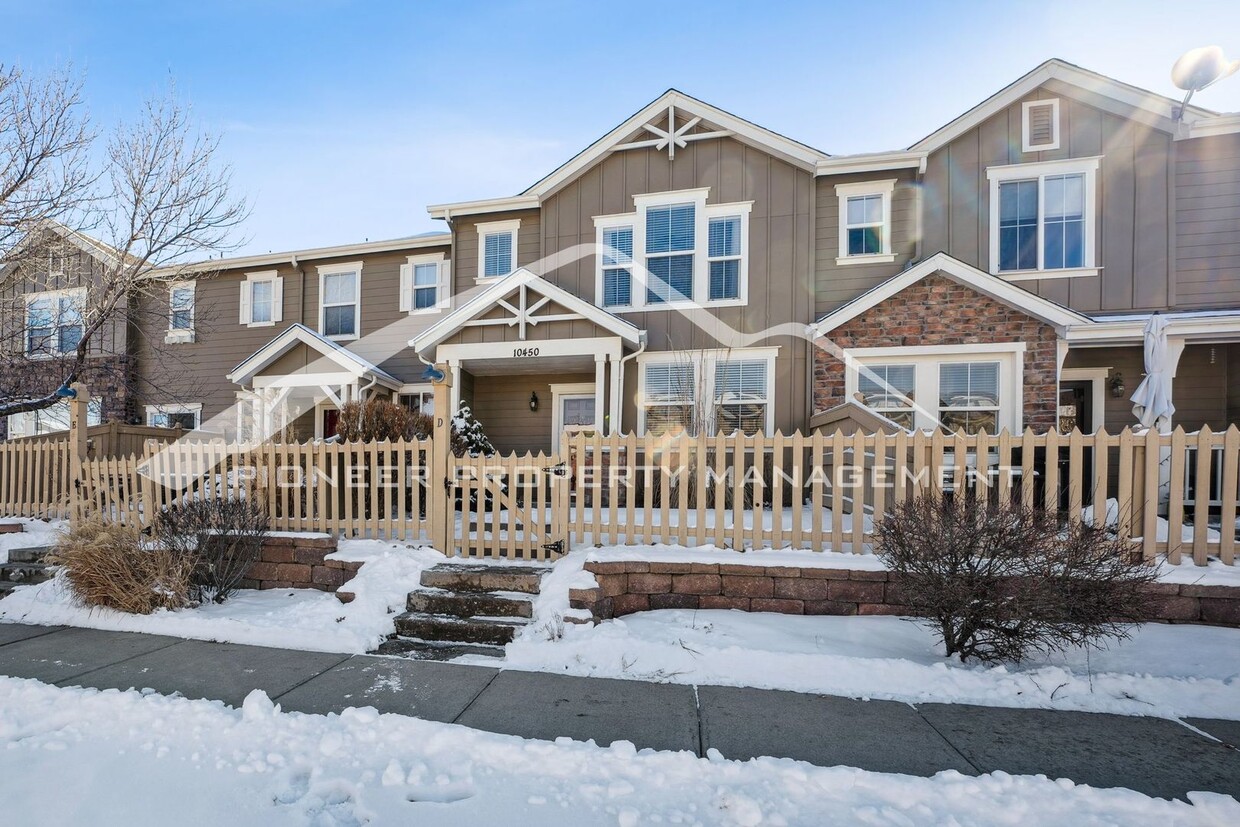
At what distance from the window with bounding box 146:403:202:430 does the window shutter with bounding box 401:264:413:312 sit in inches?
221

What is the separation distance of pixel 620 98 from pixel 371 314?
7.13 m

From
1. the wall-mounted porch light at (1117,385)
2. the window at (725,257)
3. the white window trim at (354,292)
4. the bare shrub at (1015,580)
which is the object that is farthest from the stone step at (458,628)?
the wall-mounted porch light at (1117,385)

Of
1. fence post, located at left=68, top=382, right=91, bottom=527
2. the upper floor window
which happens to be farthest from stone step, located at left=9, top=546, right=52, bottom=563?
the upper floor window

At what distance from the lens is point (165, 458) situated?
21.4ft

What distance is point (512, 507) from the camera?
5297 millimetres

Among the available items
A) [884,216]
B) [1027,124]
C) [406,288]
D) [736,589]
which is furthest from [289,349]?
[1027,124]

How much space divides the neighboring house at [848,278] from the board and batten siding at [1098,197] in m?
0.04

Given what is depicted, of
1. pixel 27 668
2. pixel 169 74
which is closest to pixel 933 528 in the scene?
pixel 27 668

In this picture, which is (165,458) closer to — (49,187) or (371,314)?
(49,187)

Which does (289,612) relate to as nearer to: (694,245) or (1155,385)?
(694,245)

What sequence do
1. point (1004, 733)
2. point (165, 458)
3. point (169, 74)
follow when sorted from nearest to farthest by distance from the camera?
point (1004, 733) < point (165, 458) < point (169, 74)

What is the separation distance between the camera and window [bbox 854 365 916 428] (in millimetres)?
8812

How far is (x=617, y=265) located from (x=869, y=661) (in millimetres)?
8216

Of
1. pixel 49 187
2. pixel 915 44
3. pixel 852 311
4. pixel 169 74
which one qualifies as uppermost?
pixel 169 74
